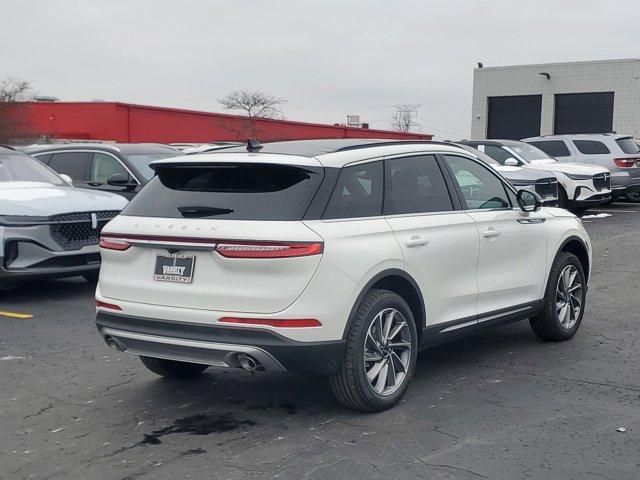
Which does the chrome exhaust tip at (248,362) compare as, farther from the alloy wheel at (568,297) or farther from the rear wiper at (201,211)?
the alloy wheel at (568,297)

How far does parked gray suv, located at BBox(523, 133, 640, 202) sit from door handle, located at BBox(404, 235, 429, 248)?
1655cm

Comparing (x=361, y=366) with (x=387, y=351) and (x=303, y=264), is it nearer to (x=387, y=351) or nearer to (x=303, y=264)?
(x=387, y=351)

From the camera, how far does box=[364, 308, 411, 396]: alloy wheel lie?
5539mm

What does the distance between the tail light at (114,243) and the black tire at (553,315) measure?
139 inches

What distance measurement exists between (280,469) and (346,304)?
1.06 m

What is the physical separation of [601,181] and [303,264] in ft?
51.2

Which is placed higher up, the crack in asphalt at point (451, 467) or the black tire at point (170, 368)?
the black tire at point (170, 368)

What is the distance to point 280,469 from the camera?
4684 millimetres

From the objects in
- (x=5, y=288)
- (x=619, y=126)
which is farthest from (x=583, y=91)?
(x=5, y=288)

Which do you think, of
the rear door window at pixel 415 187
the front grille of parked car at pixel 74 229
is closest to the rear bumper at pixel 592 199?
the front grille of parked car at pixel 74 229

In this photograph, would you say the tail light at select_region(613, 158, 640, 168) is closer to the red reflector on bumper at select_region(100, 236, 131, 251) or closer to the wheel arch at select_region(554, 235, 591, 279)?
the wheel arch at select_region(554, 235, 591, 279)

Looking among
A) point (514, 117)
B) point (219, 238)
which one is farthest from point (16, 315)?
point (514, 117)

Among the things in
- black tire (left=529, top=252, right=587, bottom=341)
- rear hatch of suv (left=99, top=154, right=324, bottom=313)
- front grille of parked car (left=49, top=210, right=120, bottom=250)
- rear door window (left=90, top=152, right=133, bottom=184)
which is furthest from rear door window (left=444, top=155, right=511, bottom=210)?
rear door window (left=90, top=152, right=133, bottom=184)

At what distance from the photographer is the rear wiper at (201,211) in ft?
17.6
